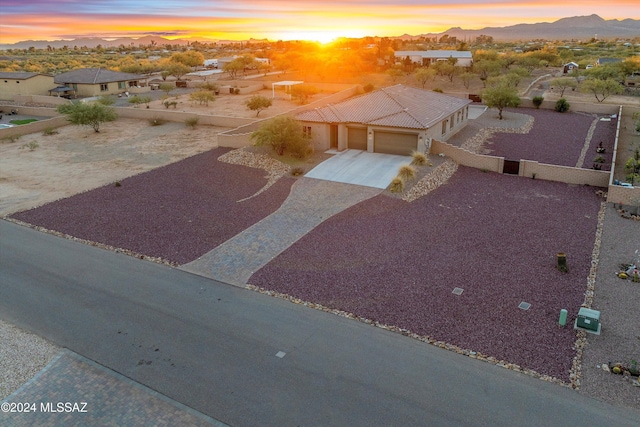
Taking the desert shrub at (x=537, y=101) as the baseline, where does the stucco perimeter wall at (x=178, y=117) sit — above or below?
below

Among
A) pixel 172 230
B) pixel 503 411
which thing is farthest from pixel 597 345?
pixel 172 230

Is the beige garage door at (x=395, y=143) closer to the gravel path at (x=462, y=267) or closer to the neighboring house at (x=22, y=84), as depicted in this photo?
the gravel path at (x=462, y=267)

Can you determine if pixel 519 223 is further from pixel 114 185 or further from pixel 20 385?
pixel 114 185

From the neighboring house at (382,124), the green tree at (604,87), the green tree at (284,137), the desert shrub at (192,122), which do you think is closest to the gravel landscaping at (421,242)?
the green tree at (284,137)

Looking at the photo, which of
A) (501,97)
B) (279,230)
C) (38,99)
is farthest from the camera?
(38,99)

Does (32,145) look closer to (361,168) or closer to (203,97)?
(203,97)

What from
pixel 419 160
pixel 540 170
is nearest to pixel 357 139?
pixel 419 160
